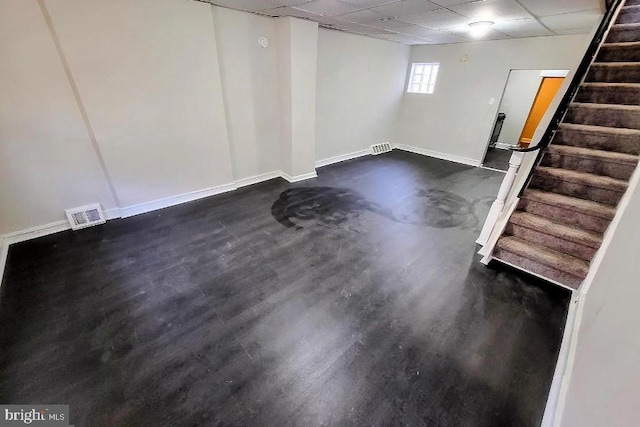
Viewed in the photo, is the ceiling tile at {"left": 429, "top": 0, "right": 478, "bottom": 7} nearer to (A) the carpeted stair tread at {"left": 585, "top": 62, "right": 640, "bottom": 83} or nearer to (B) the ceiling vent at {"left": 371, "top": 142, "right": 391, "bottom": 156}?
(A) the carpeted stair tread at {"left": 585, "top": 62, "right": 640, "bottom": 83}

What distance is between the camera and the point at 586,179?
8.38ft

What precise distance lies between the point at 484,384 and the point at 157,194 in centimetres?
413

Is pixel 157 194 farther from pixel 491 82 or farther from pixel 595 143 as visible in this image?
pixel 491 82

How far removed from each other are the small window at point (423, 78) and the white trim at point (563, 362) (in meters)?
5.60

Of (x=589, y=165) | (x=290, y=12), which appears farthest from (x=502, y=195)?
(x=290, y=12)

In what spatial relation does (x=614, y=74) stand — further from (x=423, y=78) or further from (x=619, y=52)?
(x=423, y=78)

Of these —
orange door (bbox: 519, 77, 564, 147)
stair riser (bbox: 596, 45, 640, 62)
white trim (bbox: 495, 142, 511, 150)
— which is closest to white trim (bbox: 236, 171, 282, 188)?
stair riser (bbox: 596, 45, 640, 62)

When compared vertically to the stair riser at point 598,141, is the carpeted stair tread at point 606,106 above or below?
above

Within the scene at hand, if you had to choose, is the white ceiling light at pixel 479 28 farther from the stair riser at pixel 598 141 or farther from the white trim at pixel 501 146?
the white trim at pixel 501 146

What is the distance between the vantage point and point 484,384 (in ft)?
5.48

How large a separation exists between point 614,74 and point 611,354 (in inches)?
159

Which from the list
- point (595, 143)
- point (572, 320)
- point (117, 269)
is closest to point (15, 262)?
point (117, 269)

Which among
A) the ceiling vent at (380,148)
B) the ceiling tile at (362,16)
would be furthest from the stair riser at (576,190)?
the ceiling vent at (380,148)

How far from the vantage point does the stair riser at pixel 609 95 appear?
9.82 ft
